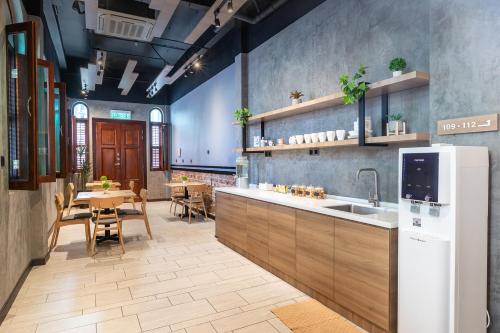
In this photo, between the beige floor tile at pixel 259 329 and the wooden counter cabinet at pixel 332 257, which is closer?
the wooden counter cabinet at pixel 332 257

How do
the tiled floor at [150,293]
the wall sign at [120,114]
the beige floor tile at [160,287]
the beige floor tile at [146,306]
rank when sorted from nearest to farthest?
the tiled floor at [150,293], the beige floor tile at [146,306], the beige floor tile at [160,287], the wall sign at [120,114]

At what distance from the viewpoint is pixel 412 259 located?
7.25 feet

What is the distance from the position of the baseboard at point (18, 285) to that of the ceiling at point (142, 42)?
379 cm

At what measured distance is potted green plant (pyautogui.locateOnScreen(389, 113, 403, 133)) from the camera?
2.86m

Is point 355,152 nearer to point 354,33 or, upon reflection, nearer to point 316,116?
point 316,116

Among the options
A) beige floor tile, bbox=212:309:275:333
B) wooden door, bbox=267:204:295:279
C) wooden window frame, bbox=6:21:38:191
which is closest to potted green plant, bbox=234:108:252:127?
wooden door, bbox=267:204:295:279

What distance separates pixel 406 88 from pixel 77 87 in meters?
9.81

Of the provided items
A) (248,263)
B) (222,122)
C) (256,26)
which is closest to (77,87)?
(222,122)

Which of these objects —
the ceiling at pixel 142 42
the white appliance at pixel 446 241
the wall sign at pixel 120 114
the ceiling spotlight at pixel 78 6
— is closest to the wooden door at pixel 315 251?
the white appliance at pixel 446 241

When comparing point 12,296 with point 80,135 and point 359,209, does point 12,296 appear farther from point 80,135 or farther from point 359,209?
point 80,135

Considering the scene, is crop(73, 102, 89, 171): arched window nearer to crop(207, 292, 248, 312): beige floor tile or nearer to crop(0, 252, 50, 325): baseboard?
crop(0, 252, 50, 325): baseboard

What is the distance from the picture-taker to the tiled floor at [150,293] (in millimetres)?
2779

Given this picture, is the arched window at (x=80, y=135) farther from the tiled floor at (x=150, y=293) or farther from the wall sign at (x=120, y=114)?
the tiled floor at (x=150, y=293)

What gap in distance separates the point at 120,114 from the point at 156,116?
1.24 m
